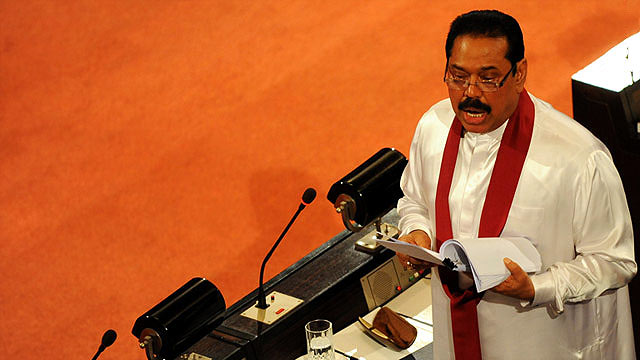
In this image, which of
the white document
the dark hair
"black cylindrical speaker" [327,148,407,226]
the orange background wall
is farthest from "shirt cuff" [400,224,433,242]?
the orange background wall

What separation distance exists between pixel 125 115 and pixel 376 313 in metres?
3.51

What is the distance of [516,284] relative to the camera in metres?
2.31

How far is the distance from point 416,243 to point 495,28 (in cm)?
69

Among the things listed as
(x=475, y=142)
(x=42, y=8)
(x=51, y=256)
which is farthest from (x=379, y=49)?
(x=475, y=142)

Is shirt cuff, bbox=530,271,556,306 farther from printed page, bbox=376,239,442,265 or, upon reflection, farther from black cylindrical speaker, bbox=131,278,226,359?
black cylindrical speaker, bbox=131,278,226,359

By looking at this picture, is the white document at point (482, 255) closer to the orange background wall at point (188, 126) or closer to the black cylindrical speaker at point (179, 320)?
the black cylindrical speaker at point (179, 320)

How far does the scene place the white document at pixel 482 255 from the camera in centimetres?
226

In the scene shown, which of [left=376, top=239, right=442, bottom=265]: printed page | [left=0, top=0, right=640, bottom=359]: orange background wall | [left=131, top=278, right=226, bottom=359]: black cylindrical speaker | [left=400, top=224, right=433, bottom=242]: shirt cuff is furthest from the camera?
[left=0, top=0, right=640, bottom=359]: orange background wall

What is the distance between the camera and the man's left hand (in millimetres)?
2291

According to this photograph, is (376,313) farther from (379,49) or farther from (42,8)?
(42,8)

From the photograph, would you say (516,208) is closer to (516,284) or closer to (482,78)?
(516,284)

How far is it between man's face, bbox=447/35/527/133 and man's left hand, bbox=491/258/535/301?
40cm

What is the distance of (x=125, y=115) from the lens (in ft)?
20.5

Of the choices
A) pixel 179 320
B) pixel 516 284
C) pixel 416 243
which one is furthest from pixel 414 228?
pixel 179 320
